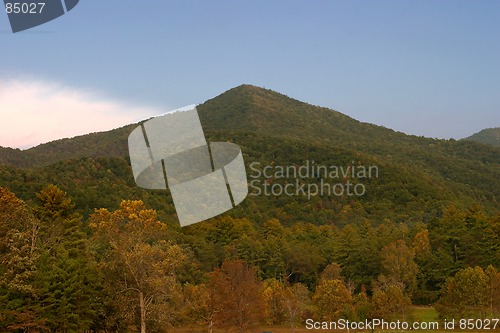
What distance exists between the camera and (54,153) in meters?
123

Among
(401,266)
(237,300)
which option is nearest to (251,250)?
(401,266)

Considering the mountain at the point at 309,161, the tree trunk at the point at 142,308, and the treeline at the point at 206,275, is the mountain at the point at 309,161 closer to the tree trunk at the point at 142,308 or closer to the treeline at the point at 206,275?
the treeline at the point at 206,275

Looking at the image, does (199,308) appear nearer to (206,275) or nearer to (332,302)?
(332,302)

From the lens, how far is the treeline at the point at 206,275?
2470cm

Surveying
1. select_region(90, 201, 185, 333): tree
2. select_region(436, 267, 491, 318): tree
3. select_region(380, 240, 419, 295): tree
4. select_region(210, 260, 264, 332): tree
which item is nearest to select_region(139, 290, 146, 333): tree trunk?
select_region(90, 201, 185, 333): tree

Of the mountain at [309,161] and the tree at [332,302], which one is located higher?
the mountain at [309,161]

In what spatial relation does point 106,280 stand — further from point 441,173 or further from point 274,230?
point 441,173

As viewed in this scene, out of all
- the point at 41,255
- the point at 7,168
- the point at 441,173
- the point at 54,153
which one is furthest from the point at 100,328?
the point at 54,153

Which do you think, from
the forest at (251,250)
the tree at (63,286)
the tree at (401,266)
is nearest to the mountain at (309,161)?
the forest at (251,250)

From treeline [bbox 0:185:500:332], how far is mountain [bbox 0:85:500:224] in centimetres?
1766

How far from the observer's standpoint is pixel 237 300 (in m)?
28.9

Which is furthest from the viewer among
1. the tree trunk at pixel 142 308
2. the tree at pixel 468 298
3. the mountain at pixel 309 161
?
the mountain at pixel 309 161

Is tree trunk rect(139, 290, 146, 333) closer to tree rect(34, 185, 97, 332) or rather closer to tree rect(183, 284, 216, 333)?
tree rect(34, 185, 97, 332)

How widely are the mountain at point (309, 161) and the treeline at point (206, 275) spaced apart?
17660 mm
